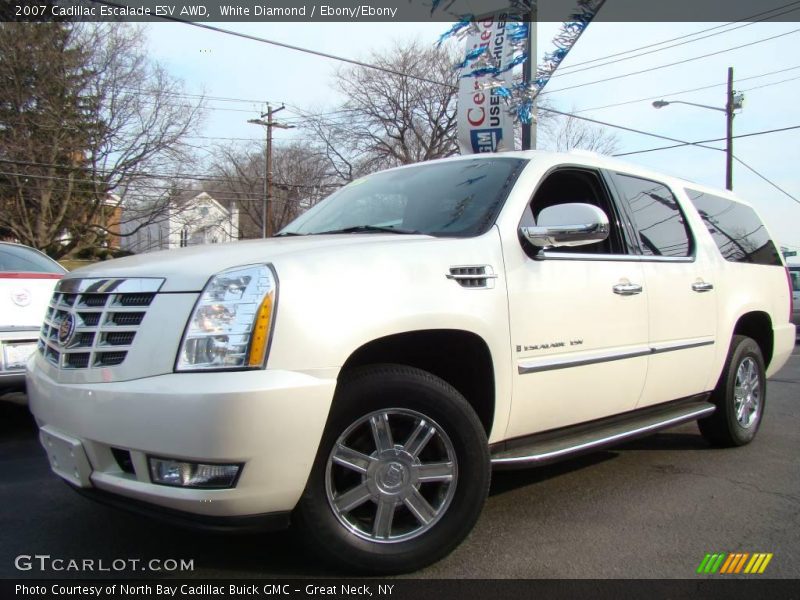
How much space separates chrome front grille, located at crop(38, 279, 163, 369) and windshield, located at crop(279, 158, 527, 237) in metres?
1.31

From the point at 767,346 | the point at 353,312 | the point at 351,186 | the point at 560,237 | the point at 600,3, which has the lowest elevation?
the point at 767,346

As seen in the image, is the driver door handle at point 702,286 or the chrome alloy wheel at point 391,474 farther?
the driver door handle at point 702,286

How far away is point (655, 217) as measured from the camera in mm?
4242

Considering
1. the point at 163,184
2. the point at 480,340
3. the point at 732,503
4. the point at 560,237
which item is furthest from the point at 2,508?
the point at 163,184

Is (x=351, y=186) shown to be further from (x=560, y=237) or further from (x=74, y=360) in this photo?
(x=74, y=360)

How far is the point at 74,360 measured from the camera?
8.58ft

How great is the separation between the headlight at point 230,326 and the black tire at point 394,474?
0.41 m

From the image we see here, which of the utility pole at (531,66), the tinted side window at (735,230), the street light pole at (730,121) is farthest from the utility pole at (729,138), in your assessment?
the tinted side window at (735,230)

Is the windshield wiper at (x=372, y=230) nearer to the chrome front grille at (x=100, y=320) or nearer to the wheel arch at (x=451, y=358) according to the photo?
the wheel arch at (x=451, y=358)

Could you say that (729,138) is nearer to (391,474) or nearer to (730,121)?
(730,121)

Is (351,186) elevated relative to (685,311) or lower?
elevated

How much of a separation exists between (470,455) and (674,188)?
2.74m

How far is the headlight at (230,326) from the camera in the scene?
2.33 m

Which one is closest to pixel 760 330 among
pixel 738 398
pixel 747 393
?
pixel 747 393
